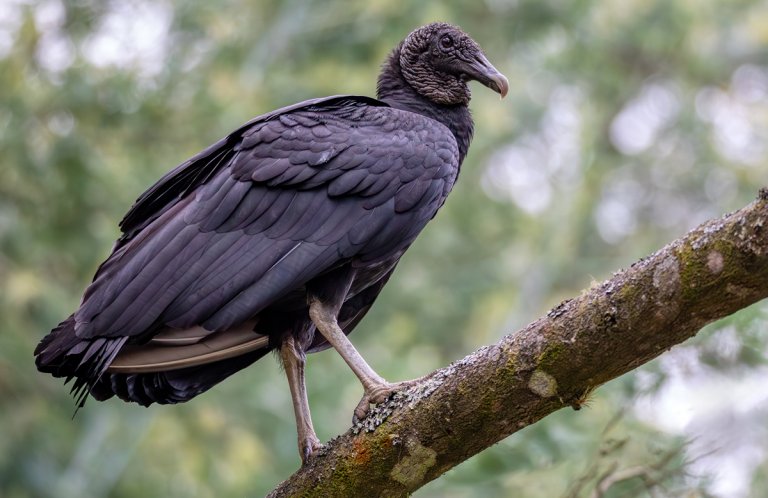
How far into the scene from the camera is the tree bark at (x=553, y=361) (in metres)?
2.61

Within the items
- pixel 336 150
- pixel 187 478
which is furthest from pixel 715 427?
pixel 187 478

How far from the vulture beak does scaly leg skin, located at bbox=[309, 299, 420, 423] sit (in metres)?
1.26

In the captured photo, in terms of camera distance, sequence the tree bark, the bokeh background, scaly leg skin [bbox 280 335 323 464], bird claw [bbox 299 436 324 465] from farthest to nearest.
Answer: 1. the bokeh background
2. scaly leg skin [bbox 280 335 323 464]
3. bird claw [bbox 299 436 324 465]
4. the tree bark

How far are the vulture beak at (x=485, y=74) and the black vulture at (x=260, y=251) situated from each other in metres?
0.45

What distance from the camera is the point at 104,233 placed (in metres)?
8.30

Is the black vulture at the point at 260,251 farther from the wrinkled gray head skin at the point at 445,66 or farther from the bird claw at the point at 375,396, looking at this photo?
the wrinkled gray head skin at the point at 445,66

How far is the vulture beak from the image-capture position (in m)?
4.41

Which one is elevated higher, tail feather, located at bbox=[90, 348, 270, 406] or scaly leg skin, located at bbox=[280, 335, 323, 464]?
tail feather, located at bbox=[90, 348, 270, 406]

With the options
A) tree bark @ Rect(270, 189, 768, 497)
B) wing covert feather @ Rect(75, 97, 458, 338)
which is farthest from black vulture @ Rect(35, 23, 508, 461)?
tree bark @ Rect(270, 189, 768, 497)

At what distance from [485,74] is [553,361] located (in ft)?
6.28

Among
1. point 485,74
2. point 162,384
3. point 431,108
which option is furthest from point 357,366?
point 485,74

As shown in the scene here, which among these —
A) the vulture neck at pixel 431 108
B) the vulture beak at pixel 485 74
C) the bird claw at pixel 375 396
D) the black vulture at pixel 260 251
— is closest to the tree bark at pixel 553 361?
the bird claw at pixel 375 396

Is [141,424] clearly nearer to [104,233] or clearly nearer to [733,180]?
[104,233]

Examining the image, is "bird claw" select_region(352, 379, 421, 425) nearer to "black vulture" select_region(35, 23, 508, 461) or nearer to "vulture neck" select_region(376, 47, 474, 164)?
"black vulture" select_region(35, 23, 508, 461)
